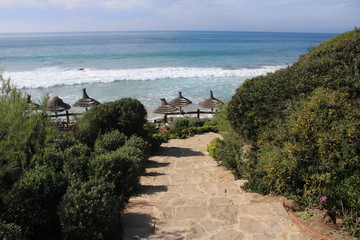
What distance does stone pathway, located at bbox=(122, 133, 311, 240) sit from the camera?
456 centimetres

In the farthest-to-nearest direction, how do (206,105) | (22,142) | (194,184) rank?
(206,105)
(194,184)
(22,142)

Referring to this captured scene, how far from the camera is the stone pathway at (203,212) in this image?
456 cm

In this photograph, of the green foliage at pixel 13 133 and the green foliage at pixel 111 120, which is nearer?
the green foliage at pixel 13 133

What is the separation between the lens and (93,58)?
53125mm

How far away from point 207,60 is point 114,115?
42.1 meters

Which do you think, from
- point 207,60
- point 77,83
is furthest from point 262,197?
point 207,60

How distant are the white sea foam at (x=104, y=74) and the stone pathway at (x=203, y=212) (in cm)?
2894

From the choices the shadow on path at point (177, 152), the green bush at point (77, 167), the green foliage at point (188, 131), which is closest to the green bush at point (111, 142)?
the shadow on path at point (177, 152)

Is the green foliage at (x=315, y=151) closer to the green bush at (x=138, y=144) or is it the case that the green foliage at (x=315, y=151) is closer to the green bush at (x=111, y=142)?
the green bush at (x=138, y=144)

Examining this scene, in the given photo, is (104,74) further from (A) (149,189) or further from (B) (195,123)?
(A) (149,189)

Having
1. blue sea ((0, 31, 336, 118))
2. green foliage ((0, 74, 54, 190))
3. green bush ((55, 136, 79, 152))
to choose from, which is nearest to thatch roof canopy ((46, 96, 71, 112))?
blue sea ((0, 31, 336, 118))

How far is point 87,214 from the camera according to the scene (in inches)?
173

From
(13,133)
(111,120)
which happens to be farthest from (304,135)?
(111,120)

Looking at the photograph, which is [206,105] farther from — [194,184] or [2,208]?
[2,208]
